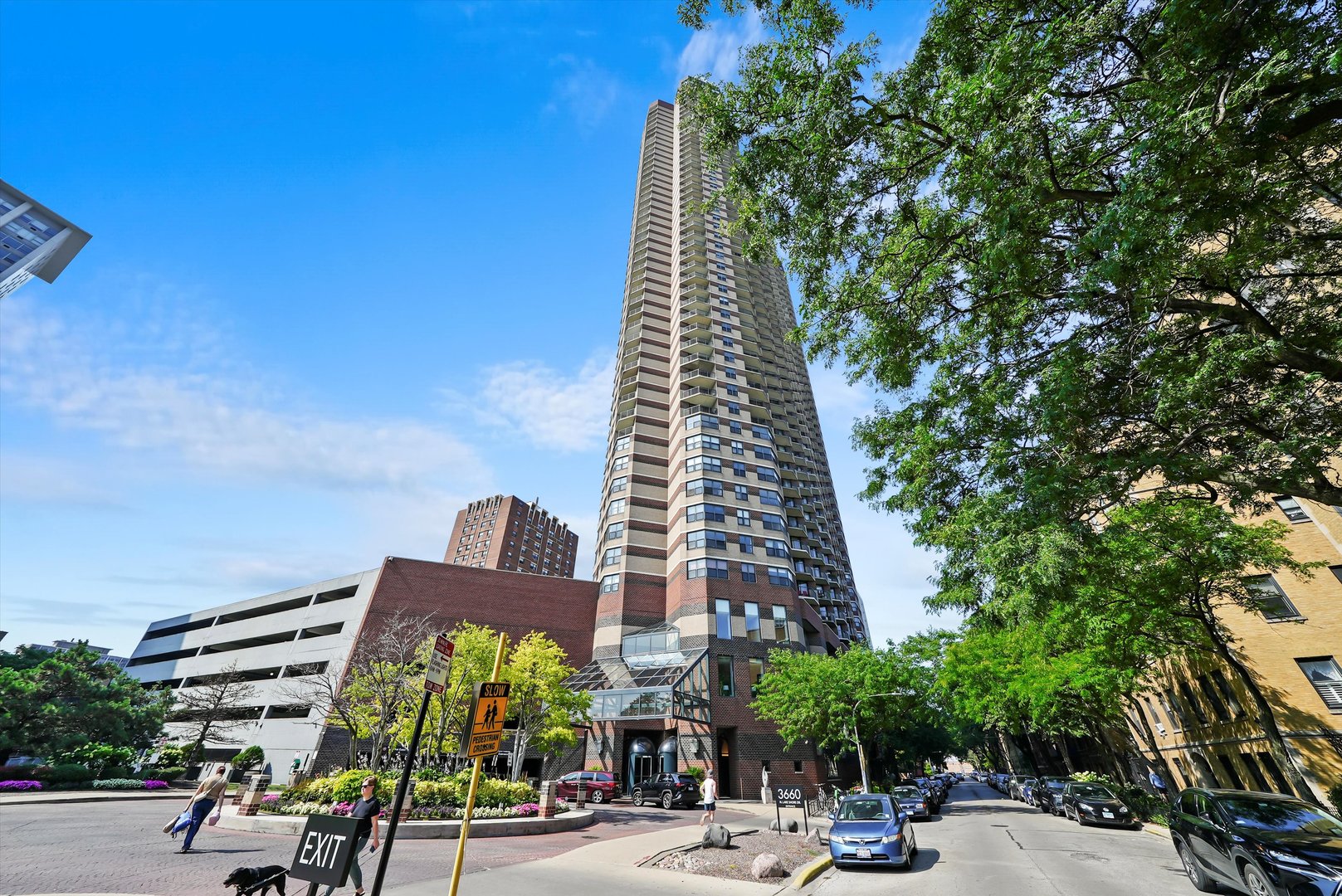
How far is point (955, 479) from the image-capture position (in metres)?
11.4

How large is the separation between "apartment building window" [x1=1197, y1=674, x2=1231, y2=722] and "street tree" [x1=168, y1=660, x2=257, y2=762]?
57717mm

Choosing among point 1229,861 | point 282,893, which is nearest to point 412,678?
point 282,893

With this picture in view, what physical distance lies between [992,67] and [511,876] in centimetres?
1486

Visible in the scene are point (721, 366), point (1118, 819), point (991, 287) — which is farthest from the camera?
point (721, 366)

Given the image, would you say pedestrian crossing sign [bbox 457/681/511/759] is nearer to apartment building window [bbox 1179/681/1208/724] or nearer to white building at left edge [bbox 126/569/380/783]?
apartment building window [bbox 1179/681/1208/724]

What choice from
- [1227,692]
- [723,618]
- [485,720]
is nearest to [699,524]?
[723,618]

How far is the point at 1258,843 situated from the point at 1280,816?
47.8 inches

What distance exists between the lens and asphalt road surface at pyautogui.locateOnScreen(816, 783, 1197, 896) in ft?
32.6

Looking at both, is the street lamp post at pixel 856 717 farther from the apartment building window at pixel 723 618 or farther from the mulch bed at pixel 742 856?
the mulch bed at pixel 742 856

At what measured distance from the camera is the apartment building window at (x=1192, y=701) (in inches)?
1026

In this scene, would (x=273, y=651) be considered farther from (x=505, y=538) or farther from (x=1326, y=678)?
(x=1326, y=678)

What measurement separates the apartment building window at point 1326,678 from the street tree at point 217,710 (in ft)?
194

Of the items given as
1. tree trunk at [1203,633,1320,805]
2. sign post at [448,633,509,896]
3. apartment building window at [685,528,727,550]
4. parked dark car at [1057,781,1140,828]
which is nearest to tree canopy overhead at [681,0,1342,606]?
sign post at [448,633,509,896]

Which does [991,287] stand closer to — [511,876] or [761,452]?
[511,876]
